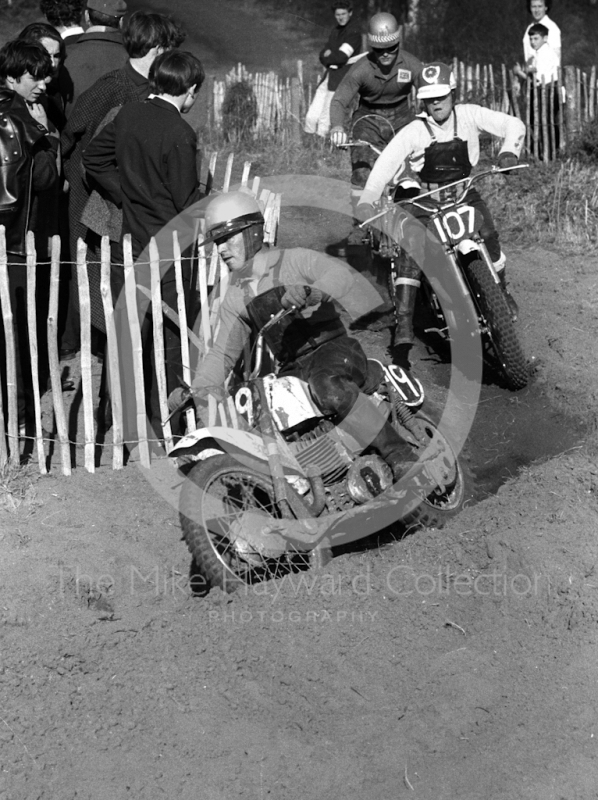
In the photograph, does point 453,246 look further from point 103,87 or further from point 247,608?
point 247,608

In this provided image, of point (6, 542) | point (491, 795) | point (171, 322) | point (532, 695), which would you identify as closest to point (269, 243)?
point (171, 322)

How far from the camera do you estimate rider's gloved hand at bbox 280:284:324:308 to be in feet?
15.0

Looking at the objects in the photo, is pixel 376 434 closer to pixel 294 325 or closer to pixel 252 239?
pixel 294 325

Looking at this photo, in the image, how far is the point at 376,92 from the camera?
30.3 ft

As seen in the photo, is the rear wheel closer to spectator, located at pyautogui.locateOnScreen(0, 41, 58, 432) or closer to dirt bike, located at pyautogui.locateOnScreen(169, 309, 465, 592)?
dirt bike, located at pyautogui.locateOnScreen(169, 309, 465, 592)

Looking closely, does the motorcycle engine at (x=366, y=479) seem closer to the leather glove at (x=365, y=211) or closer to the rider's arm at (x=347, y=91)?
→ the leather glove at (x=365, y=211)

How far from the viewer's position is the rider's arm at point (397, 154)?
7.51 metres

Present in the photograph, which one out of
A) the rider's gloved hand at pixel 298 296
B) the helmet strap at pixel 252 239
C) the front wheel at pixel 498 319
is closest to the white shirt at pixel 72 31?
the front wheel at pixel 498 319

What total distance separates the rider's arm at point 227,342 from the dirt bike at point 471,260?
176 cm

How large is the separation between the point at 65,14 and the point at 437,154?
322 centimetres

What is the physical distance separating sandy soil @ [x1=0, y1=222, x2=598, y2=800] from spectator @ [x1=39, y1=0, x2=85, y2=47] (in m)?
4.10

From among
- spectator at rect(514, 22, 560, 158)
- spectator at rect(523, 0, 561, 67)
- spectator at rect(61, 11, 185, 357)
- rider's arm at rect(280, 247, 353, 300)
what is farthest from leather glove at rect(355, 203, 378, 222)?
spectator at rect(523, 0, 561, 67)

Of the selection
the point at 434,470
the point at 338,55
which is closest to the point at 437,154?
the point at 434,470

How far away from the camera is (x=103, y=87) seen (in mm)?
6465
